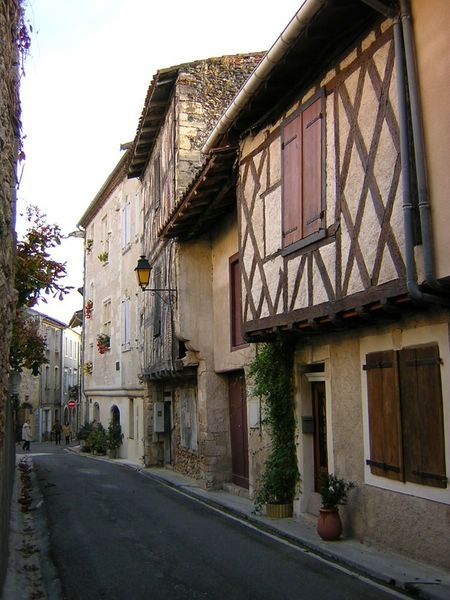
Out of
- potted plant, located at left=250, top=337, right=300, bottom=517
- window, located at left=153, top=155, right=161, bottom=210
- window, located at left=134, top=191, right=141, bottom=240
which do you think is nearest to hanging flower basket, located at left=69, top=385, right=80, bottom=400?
window, located at left=134, top=191, right=141, bottom=240

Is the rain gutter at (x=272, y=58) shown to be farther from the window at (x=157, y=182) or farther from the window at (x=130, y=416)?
the window at (x=130, y=416)

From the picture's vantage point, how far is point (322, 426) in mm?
9961

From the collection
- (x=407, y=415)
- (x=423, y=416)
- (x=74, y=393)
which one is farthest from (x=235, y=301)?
(x=74, y=393)

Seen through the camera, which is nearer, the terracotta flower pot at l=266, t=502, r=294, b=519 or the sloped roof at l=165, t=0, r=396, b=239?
the sloped roof at l=165, t=0, r=396, b=239

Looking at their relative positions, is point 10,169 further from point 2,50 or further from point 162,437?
point 162,437

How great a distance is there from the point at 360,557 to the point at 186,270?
8.44 m

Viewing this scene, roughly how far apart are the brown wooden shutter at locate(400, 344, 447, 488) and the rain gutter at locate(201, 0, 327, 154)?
358cm

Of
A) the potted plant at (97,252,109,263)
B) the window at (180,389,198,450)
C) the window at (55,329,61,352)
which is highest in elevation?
the potted plant at (97,252,109,263)

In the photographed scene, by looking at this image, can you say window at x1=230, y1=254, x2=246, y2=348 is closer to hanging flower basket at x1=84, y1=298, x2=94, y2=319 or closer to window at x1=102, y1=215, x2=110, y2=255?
window at x1=102, y1=215, x2=110, y2=255

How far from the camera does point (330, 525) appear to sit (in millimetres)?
8203

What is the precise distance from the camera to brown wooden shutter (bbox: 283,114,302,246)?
8.80 m

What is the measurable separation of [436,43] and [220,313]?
8.72 metres

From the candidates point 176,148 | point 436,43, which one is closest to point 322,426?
point 436,43

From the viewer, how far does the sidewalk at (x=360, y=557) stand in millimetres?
6152
